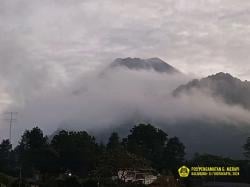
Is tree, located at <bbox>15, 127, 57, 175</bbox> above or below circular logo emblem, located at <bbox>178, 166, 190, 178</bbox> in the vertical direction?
above

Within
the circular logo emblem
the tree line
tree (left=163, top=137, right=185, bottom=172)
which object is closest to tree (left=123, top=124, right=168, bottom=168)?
the tree line

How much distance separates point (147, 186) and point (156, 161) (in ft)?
161

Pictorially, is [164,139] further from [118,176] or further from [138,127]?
[118,176]

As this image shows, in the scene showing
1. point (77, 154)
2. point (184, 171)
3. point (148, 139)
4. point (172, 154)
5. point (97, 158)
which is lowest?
point (184, 171)

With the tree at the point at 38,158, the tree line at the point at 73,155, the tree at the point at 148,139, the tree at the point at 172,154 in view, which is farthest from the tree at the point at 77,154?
the tree at the point at 148,139

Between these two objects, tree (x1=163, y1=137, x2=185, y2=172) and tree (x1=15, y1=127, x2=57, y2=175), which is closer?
tree (x1=15, y1=127, x2=57, y2=175)

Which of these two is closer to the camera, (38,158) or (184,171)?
(184,171)

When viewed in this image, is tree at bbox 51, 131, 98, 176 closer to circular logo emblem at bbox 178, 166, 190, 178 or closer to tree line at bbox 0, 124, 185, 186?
tree line at bbox 0, 124, 185, 186

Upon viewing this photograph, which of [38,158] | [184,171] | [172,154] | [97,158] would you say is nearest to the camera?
[184,171]

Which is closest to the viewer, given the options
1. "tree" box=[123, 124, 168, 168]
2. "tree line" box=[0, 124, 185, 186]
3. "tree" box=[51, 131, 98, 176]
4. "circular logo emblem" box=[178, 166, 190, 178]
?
"circular logo emblem" box=[178, 166, 190, 178]

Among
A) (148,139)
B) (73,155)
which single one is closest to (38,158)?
(73,155)

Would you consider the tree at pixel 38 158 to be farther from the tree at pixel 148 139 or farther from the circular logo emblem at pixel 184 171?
the circular logo emblem at pixel 184 171

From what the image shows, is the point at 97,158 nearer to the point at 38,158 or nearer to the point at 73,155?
the point at 73,155

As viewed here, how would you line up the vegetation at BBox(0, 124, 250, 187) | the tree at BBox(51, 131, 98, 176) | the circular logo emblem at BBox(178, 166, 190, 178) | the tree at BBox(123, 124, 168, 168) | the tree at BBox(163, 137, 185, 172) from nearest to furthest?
the circular logo emblem at BBox(178, 166, 190, 178), the vegetation at BBox(0, 124, 250, 187), the tree at BBox(51, 131, 98, 176), the tree at BBox(163, 137, 185, 172), the tree at BBox(123, 124, 168, 168)
